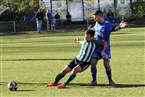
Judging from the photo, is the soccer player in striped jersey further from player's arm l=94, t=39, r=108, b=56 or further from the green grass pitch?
the green grass pitch

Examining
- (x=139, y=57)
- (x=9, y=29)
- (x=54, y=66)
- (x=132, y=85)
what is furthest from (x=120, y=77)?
(x=9, y=29)

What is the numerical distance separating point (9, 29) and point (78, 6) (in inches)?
346

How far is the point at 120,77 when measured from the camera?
13.0 meters

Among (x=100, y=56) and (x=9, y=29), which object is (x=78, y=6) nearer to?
(x=9, y=29)

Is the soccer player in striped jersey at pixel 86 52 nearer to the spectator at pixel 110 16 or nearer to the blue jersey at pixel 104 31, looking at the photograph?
the blue jersey at pixel 104 31

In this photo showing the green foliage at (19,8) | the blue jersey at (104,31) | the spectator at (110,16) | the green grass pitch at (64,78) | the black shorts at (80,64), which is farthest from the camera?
the green foliage at (19,8)

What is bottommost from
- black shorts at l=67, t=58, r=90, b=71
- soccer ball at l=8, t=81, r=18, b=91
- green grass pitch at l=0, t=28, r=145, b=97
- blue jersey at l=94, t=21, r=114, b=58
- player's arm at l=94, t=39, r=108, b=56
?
green grass pitch at l=0, t=28, r=145, b=97

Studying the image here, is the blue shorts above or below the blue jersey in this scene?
below

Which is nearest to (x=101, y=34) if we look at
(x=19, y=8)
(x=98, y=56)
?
(x=98, y=56)

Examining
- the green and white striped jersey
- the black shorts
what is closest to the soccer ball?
the black shorts

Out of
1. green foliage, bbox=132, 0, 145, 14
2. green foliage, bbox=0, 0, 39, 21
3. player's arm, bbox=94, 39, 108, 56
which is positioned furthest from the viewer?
green foliage, bbox=0, 0, 39, 21

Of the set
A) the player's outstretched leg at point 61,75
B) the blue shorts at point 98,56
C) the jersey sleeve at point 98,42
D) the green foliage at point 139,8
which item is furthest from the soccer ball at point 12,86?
the green foliage at point 139,8

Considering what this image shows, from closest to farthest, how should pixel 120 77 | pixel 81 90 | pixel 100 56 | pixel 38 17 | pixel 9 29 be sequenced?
pixel 81 90
pixel 100 56
pixel 120 77
pixel 38 17
pixel 9 29

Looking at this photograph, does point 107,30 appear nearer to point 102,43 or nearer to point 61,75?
point 102,43
